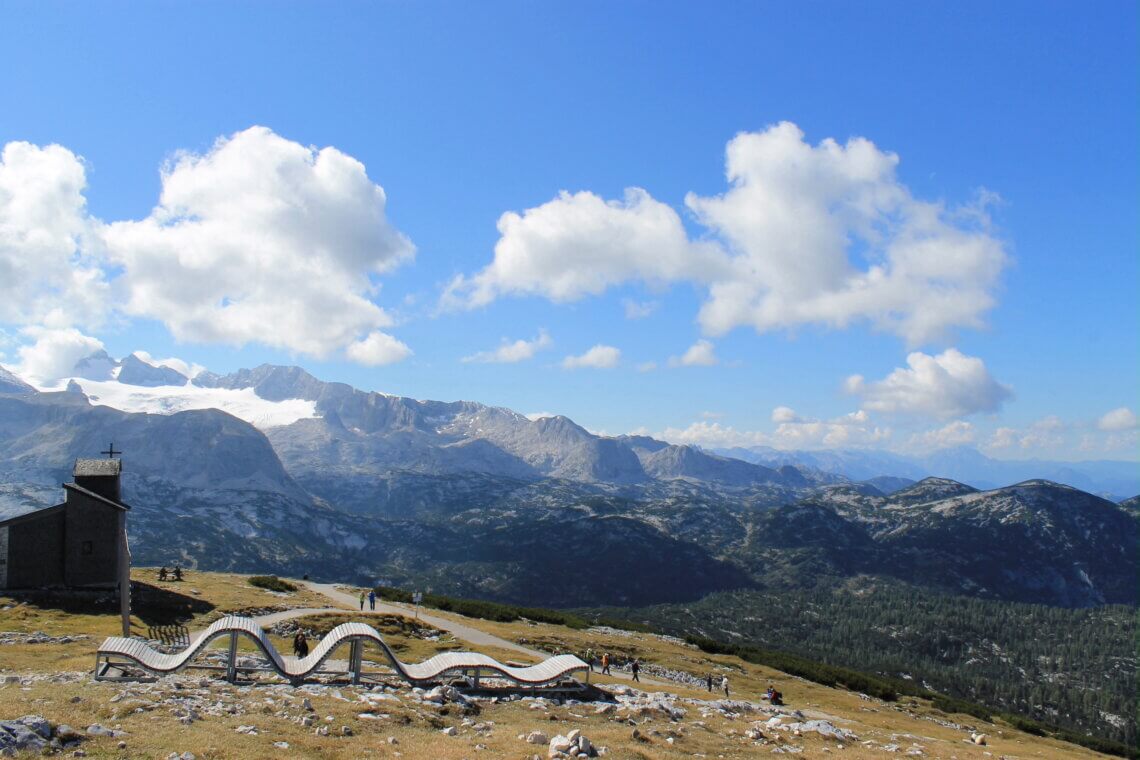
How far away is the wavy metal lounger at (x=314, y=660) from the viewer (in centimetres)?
3325

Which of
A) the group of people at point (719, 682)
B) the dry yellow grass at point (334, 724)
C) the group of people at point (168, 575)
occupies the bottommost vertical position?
the group of people at point (719, 682)

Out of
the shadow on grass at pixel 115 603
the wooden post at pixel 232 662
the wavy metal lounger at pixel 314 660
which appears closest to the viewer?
the wavy metal lounger at pixel 314 660

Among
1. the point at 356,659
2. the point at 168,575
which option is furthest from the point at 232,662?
the point at 168,575

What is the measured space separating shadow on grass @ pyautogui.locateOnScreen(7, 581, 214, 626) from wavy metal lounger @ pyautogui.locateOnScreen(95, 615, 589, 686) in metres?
27.7

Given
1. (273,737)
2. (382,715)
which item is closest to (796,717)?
(382,715)

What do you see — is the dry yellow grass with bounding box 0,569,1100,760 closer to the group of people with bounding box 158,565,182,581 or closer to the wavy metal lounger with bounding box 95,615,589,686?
the wavy metal lounger with bounding box 95,615,589,686

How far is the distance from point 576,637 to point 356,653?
49.9m

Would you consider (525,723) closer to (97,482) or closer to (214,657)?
(214,657)

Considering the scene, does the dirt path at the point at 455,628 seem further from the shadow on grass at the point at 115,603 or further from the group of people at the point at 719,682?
the shadow on grass at the point at 115,603

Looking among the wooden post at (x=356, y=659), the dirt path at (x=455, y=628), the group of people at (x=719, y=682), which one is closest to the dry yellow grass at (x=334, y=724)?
→ the wooden post at (x=356, y=659)

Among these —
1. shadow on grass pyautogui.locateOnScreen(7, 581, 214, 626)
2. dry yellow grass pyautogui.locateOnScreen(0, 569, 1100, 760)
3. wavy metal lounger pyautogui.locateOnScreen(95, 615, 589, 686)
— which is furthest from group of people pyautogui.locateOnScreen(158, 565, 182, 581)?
wavy metal lounger pyautogui.locateOnScreen(95, 615, 589, 686)

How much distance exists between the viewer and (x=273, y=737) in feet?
79.5

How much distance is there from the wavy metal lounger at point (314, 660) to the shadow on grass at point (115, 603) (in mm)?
27660

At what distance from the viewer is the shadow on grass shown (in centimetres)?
5906
